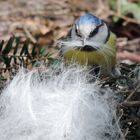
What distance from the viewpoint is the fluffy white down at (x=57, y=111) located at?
137cm

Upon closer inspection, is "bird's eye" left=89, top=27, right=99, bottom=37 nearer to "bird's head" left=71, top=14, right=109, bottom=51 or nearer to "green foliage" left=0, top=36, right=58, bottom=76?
"bird's head" left=71, top=14, right=109, bottom=51

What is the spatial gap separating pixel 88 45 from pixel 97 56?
63 millimetres

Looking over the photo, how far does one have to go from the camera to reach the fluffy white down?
4.50ft

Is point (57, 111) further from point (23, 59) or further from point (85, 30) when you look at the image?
point (85, 30)

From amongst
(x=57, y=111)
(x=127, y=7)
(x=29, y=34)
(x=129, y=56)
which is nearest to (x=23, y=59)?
(x=57, y=111)

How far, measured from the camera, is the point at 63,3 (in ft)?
13.7

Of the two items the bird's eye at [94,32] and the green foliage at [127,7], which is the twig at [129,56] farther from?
the bird's eye at [94,32]

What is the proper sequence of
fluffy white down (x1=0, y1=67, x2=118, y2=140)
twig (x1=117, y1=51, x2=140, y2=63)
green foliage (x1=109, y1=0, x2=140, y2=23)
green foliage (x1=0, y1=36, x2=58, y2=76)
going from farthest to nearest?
green foliage (x1=109, y1=0, x2=140, y2=23)
twig (x1=117, y1=51, x2=140, y2=63)
green foliage (x1=0, y1=36, x2=58, y2=76)
fluffy white down (x1=0, y1=67, x2=118, y2=140)

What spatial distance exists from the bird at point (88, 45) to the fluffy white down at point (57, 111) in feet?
1.99

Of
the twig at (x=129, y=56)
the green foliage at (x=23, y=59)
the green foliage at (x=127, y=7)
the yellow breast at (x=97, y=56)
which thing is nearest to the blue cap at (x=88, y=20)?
the yellow breast at (x=97, y=56)

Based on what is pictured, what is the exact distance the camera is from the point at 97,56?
2.19 m

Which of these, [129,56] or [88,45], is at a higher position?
[88,45]

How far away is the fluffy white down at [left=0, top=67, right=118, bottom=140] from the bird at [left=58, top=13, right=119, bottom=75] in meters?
0.61

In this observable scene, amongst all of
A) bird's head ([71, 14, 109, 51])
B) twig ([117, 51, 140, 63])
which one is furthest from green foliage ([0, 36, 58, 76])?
twig ([117, 51, 140, 63])
